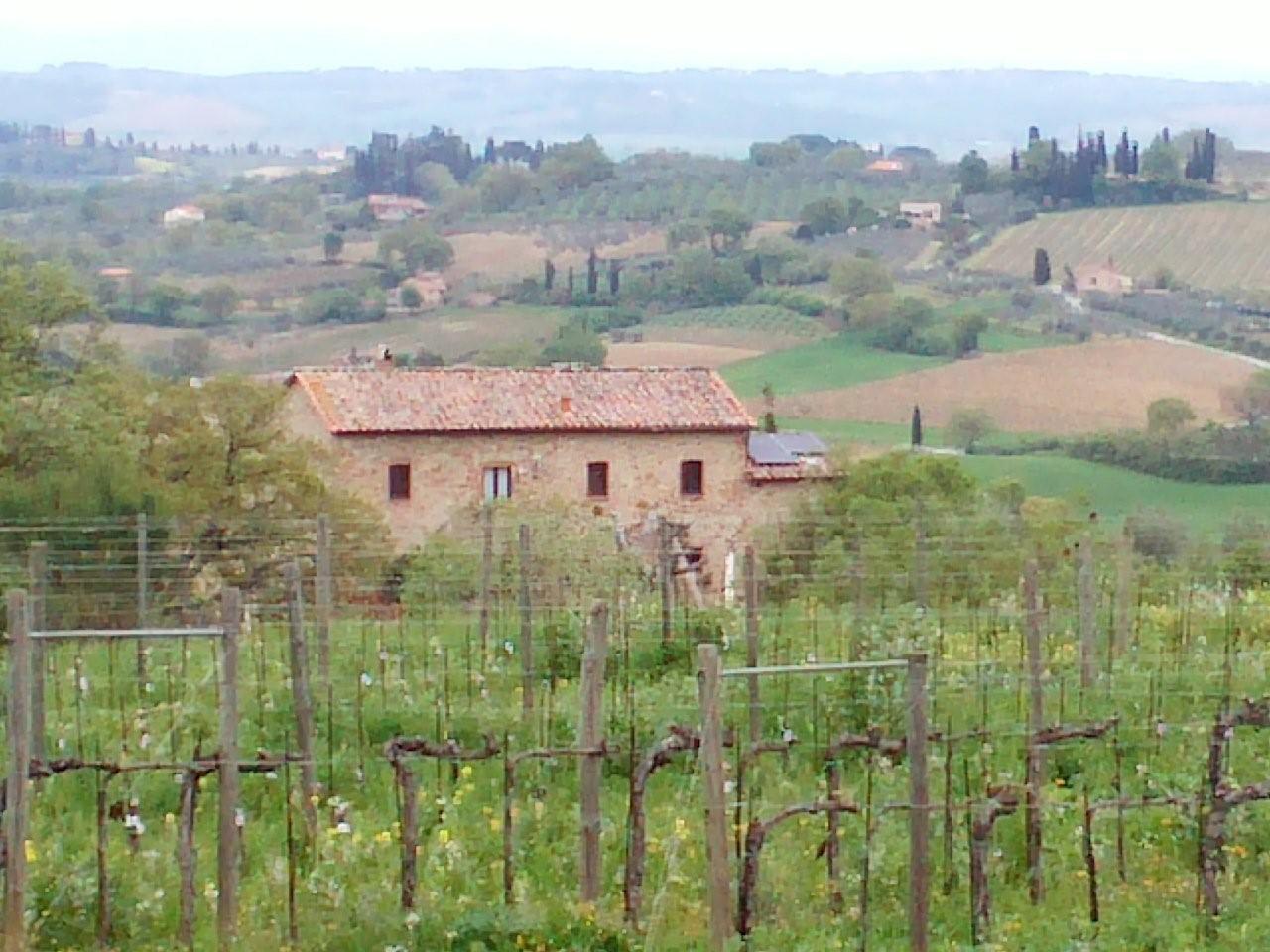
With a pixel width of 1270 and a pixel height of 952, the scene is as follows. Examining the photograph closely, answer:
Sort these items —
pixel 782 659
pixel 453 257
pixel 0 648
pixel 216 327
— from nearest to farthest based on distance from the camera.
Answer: pixel 782 659 < pixel 0 648 < pixel 216 327 < pixel 453 257

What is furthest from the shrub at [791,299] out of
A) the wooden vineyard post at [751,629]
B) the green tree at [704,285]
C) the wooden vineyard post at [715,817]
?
the wooden vineyard post at [715,817]

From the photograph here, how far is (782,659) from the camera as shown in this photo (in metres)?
15.7

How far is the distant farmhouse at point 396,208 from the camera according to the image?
124m

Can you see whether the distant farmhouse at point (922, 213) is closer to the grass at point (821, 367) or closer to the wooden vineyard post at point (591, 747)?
the grass at point (821, 367)

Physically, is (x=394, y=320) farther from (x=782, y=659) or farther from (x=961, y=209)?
(x=782, y=659)

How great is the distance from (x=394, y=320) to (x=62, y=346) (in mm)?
60454

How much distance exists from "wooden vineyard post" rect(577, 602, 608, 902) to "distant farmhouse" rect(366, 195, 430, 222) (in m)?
113

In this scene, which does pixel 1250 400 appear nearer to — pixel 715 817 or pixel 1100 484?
pixel 1100 484

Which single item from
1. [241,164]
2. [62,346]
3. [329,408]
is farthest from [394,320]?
[241,164]

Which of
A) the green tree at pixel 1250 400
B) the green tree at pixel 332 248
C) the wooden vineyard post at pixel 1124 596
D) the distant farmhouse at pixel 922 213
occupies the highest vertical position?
the wooden vineyard post at pixel 1124 596

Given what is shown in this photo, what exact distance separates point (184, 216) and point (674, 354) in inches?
2377

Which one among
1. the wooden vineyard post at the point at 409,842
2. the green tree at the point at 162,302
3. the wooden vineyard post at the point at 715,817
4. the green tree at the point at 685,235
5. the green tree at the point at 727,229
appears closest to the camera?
the wooden vineyard post at the point at 715,817

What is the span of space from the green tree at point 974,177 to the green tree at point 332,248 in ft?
105

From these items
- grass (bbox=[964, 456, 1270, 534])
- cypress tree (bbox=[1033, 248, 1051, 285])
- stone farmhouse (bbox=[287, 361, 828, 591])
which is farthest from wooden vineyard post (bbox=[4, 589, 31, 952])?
cypress tree (bbox=[1033, 248, 1051, 285])
